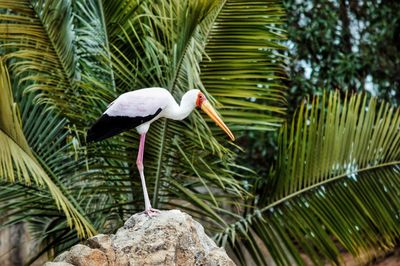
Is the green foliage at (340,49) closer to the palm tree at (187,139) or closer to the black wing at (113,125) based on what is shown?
the palm tree at (187,139)

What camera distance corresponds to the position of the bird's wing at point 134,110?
4.20m

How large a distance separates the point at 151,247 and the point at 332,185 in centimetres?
264

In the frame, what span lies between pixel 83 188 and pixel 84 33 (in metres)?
1.30

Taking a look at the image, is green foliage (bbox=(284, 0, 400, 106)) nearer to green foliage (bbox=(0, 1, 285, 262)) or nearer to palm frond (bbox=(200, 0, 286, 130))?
green foliage (bbox=(0, 1, 285, 262))

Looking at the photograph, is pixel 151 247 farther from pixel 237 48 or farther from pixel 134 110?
pixel 237 48

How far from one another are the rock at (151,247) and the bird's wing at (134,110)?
48 cm

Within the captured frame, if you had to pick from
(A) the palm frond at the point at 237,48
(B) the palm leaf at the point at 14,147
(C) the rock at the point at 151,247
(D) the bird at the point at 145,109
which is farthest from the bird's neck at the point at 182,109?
(A) the palm frond at the point at 237,48

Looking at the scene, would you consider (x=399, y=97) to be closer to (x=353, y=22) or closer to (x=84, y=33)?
(x=353, y=22)

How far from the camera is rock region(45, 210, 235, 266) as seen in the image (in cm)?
367

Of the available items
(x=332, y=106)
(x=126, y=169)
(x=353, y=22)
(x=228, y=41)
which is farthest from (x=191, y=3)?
(x=353, y=22)

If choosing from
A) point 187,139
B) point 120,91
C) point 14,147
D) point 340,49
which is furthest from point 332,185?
point 340,49

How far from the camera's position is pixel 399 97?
9.61 meters

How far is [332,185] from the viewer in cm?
621

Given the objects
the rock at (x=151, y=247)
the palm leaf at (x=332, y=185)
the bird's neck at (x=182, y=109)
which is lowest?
the palm leaf at (x=332, y=185)
